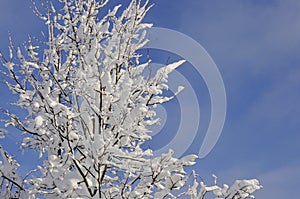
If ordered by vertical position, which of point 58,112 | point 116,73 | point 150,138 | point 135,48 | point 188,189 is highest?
point 135,48

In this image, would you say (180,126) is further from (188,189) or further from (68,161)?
(68,161)

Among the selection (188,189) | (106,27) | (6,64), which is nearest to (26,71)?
(6,64)

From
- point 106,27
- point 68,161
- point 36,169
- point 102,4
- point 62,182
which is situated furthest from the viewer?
point 102,4

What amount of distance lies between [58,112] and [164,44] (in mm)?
2499

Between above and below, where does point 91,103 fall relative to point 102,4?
below

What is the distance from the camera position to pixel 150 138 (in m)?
6.74

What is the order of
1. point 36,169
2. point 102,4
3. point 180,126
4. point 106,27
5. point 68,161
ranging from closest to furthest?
point 68,161, point 36,169, point 180,126, point 106,27, point 102,4

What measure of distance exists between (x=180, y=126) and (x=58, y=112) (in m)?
2.22

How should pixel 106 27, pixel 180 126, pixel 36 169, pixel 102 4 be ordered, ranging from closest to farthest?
pixel 36 169, pixel 180 126, pixel 106 27, pixel 102 4

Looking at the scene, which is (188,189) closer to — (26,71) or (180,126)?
(180,126)

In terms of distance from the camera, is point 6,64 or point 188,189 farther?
point 6,64

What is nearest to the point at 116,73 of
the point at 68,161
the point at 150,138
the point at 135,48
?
the point at 135,48

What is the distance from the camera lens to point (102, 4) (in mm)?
7559

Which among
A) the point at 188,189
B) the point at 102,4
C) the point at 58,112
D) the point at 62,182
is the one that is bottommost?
the point at 62,182
